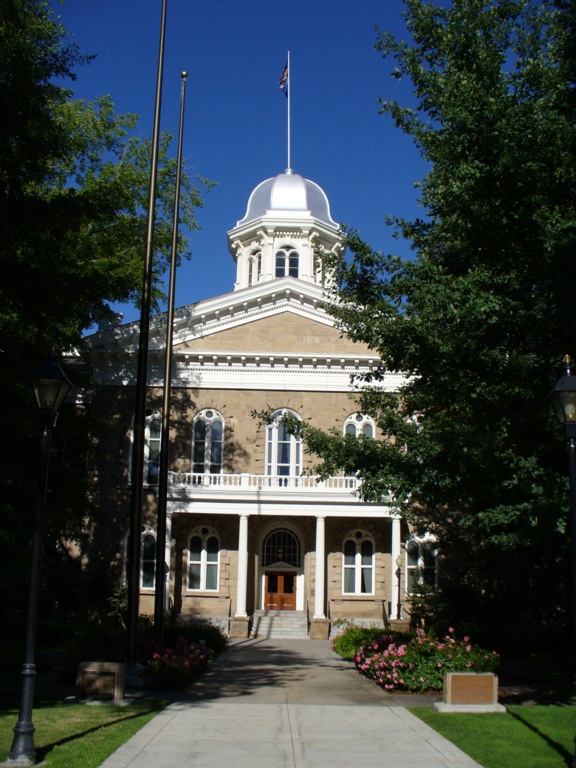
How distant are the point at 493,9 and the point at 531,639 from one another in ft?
62.9

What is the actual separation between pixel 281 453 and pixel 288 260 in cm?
1247

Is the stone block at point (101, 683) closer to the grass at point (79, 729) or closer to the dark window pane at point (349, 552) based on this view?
the grass at point (79, 729)

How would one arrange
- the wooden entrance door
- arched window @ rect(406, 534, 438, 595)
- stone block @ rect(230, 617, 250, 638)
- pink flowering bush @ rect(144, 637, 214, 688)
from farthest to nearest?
1. the wooden entrance door
2. arched window @ rect(406, 534, 438, 595)
3. stone block @ rect(230, 617, 250, 638)
4. pink flowering bush @ rect(144, 637, 214, 688)

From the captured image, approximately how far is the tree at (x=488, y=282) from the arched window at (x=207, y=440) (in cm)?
1589

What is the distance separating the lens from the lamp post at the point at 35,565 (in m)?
9.79

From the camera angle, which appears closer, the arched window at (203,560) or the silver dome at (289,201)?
the arched window at (203,560)

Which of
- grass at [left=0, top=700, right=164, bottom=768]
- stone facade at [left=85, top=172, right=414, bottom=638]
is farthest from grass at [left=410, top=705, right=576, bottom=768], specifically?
stone facade at [left=85, top=172, right=414, bottom=638]

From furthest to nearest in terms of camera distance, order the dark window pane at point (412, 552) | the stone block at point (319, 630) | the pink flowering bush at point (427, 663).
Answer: the dark window pane at point (412, 552) → the stone block at point (319, 630) → the pink flowering bush at point (427, 663)

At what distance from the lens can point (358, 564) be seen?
33.1 meters

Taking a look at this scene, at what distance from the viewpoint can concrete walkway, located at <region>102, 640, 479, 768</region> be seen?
33.7 ft

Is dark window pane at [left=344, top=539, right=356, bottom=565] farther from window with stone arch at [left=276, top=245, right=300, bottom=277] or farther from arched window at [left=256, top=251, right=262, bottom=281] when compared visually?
arched window at [left=256, top=251, right=262, bottom=281]

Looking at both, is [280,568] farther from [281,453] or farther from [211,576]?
[281,453]

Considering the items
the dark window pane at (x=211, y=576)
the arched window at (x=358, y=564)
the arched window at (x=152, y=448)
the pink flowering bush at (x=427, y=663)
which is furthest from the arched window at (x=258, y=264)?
the pink flowering bush at (x=427, y=663)

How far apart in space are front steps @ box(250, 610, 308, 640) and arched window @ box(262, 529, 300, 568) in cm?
225
